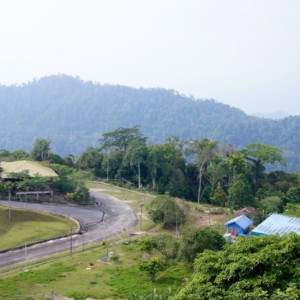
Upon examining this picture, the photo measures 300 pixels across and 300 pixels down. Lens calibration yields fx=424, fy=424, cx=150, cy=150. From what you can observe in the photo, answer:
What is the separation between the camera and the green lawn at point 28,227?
1312 inches

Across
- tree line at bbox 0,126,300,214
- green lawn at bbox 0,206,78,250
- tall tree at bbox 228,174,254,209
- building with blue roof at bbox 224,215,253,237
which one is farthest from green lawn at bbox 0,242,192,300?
tree line at bbox 0,126,300,214

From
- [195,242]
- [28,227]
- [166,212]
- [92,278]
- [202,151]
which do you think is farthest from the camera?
[202,151]

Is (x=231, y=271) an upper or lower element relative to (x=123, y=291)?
upper

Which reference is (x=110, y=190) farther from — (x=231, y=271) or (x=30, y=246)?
(x=231, y=271)

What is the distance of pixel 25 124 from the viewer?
190 metres

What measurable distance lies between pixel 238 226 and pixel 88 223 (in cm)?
1392

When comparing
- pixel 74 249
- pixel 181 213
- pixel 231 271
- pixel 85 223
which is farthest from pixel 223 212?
pixel 231 271

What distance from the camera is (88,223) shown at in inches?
1578

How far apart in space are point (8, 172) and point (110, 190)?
13.8 meters

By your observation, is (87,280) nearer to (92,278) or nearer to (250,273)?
(92,278)

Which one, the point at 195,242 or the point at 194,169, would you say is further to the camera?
the point at 194,169

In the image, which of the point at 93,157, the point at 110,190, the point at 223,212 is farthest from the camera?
the point at 93,157

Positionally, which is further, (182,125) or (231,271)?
(182,125)

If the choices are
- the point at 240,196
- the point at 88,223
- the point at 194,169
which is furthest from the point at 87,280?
the point at 194,169
